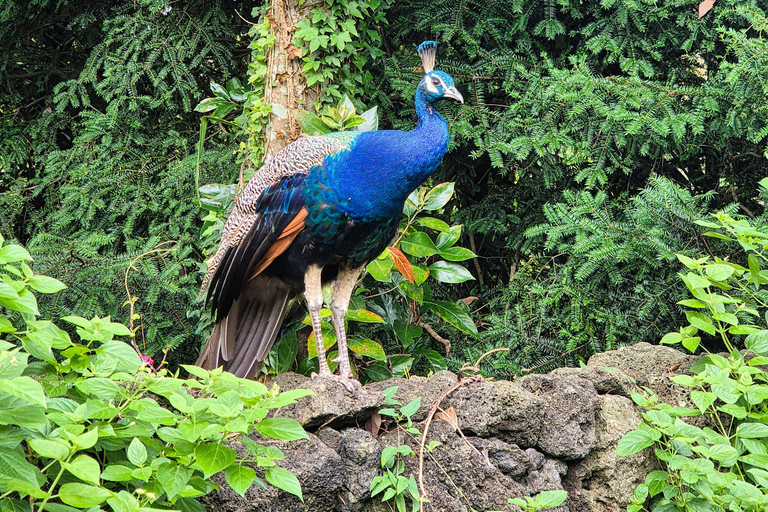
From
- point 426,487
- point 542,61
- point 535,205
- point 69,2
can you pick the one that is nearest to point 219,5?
point 69,2

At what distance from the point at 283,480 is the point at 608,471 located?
4.55 feet

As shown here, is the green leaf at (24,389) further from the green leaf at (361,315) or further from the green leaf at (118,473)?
the green leaf at (361,315)

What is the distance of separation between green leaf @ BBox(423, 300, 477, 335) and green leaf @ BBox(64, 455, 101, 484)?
245 cm

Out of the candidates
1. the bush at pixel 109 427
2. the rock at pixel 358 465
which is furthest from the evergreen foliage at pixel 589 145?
the bush at pixel 109 427

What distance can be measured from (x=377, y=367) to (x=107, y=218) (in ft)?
6.93

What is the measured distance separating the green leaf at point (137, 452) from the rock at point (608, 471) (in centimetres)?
165

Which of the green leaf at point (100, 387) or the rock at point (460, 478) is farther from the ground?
the green leaf at point (100, 387)

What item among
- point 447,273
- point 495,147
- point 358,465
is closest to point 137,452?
point 358,465

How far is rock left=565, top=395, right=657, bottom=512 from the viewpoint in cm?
287

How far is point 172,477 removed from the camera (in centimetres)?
208

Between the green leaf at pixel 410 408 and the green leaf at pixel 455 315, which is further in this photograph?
the green leaf at pixel 455 315

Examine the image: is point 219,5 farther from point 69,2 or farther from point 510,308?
point 510,308

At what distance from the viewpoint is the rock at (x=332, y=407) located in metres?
2.77

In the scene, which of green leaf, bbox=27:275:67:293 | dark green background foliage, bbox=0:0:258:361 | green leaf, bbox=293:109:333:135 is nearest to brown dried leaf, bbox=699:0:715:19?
green leaf, bbox=293:109:333:135
